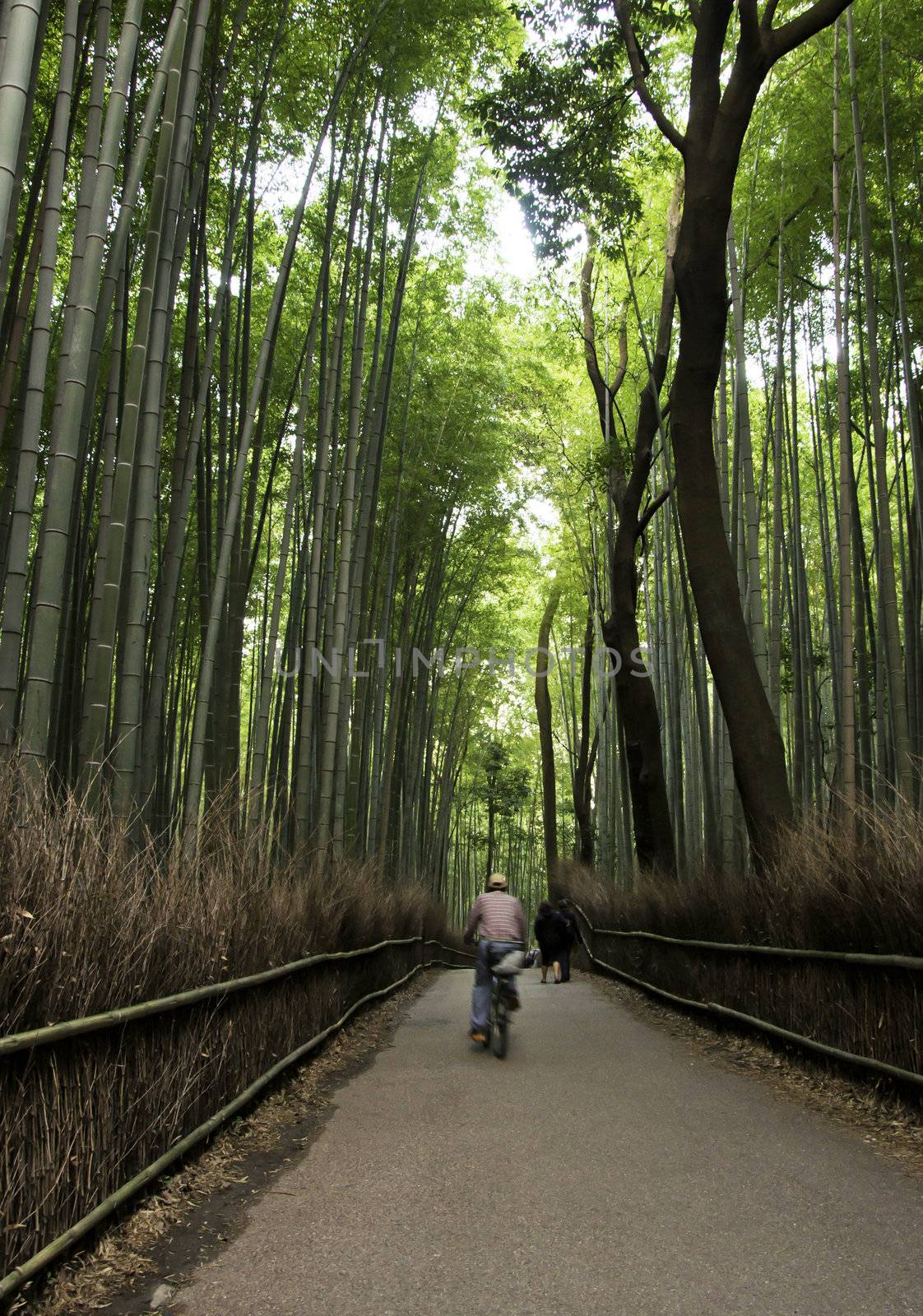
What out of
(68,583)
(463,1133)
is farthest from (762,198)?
(463,1133)

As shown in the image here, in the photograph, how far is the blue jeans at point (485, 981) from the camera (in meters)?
5.09

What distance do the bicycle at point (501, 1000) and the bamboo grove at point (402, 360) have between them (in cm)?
139

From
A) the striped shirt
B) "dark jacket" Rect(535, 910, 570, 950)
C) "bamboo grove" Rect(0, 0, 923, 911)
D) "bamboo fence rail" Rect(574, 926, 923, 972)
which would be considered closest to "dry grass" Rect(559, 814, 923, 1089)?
"bamboo fence rail" Rect(574, 926, 923, 972)

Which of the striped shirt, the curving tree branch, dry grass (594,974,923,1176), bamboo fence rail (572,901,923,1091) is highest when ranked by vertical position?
the curving tree branch

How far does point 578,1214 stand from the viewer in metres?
2.44

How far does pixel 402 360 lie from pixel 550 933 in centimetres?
571

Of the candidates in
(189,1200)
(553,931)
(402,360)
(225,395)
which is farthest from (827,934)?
(402,360)

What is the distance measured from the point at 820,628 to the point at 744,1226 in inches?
561

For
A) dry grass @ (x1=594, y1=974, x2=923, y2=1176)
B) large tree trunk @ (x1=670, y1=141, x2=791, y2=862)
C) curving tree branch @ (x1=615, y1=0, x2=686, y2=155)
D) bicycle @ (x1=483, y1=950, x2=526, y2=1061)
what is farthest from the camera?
curving tree branch @ (x1=615, y1=0, x2=686, y2=155)

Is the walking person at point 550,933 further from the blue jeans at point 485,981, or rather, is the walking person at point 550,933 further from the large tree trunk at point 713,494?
the large tree trunk at point 713,494

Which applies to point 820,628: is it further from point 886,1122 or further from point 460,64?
point 886,1122

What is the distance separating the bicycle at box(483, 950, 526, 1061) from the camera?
4.90 m

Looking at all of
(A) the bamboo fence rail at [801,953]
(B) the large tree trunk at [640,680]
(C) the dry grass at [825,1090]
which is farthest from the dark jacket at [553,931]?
(C) the dry grass at [825,1090]

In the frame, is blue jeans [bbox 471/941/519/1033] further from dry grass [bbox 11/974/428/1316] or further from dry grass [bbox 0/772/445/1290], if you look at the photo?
dry grass [bbox 0/772/445/1290]
